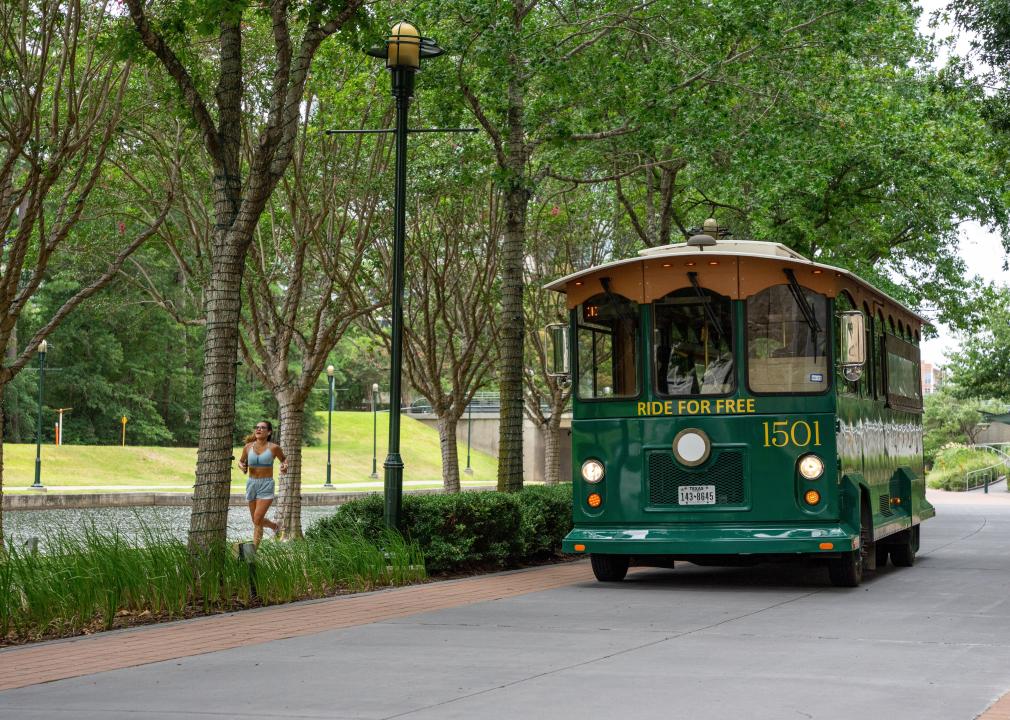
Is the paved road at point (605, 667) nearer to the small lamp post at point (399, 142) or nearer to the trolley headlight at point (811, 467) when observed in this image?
the trolley headlight at point (811, 467)

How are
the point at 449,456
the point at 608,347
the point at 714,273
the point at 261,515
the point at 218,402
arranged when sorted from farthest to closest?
the point at 449,456 → the point at 261,515 → the point at 608,347 → the point at 714,273 → the point at 218,402

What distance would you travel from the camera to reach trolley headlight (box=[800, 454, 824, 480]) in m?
13.6

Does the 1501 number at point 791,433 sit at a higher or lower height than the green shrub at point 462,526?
higher

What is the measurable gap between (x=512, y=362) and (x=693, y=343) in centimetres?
478

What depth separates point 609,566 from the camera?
48.9ft

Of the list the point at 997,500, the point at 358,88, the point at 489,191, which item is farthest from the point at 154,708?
the point at 997,500

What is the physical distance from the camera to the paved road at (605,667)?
7.13m

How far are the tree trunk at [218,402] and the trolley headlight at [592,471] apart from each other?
12.5 ft

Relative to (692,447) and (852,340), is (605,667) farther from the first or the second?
(852,340)

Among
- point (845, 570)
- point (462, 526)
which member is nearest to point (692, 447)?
point (845, 570)

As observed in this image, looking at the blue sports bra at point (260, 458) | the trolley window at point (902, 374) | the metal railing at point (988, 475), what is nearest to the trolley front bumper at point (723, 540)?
the trolley window at point (902, 374)

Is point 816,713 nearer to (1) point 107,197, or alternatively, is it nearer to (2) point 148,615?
(2) point 148,615

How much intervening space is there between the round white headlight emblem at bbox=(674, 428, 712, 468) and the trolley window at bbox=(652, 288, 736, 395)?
1.45 ft

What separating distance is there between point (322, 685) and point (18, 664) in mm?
2316
